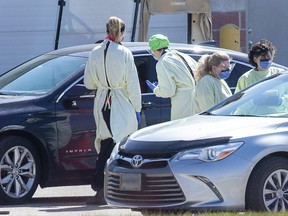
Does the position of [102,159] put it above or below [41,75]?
below

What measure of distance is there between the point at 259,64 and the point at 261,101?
1481mm

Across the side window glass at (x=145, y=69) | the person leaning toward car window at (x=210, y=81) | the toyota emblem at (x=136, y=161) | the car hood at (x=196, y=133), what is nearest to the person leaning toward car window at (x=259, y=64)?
the person leaning toward car window at (x=210, y=81)

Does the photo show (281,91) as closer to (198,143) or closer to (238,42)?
(198,143)

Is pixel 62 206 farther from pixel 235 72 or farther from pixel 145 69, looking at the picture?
pixel 235 72

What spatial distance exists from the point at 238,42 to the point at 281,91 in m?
7.63

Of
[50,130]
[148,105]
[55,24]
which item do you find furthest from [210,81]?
[55,24]

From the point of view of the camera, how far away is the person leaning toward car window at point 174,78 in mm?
10727

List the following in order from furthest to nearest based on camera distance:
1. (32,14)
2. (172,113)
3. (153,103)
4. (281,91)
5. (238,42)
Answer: (32,14)
(238,42)
(153,103)
(172,113)
(281,91)

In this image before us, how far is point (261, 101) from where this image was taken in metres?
9.86

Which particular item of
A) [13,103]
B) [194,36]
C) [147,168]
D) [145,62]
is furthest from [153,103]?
[194,36]

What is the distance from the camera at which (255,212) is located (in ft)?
27.9

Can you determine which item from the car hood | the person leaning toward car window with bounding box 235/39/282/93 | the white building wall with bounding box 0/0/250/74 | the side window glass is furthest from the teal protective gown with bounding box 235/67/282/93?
the white building wall with bounding box 0/0/250/74

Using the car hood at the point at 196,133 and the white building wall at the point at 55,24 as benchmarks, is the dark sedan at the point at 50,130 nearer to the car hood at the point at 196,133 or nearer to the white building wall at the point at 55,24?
the car hood at the point at 196,133

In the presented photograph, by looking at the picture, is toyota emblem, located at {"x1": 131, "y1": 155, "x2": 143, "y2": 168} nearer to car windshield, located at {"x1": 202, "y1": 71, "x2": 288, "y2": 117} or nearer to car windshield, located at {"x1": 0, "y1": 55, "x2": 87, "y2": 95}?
car windshield, located at {"x1": 202, "y1": 71, "x2": 288, "y2": 117}
